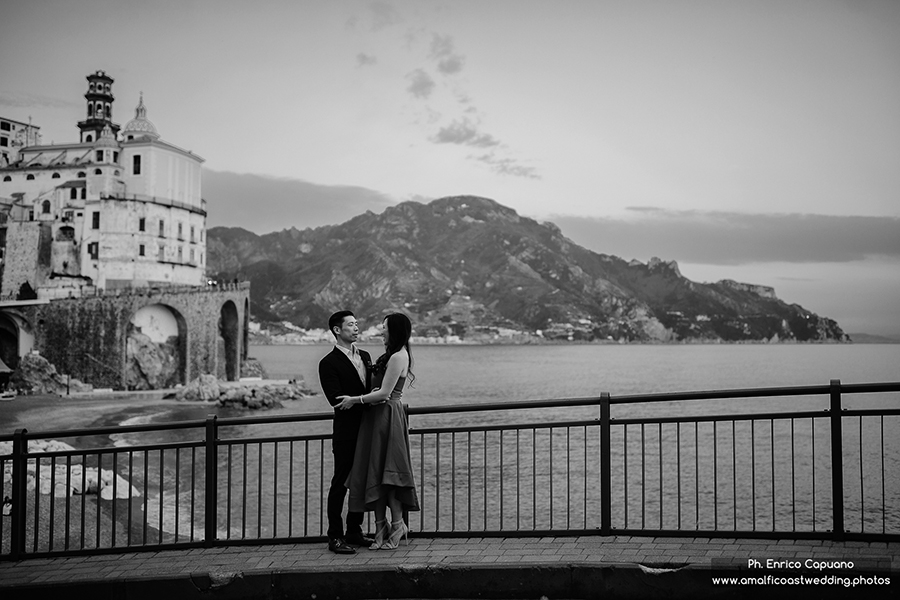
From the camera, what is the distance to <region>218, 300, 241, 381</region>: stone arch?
77.5 metres

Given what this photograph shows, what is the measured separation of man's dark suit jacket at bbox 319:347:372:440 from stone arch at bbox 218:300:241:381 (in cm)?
7156

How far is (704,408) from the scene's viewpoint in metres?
68.4

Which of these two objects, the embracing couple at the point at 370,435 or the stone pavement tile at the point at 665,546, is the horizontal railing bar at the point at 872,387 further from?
the embracing couple at the point at 370,435

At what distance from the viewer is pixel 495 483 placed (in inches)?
1140

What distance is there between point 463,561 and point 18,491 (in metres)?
4.45

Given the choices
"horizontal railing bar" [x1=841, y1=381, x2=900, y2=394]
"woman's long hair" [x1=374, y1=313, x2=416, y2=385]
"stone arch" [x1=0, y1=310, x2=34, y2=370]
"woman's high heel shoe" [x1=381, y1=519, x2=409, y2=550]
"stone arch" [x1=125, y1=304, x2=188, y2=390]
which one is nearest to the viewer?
"horizontal railing bar" [x1=841, y1=381, x2=900, y2=394]

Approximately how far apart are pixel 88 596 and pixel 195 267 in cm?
7374

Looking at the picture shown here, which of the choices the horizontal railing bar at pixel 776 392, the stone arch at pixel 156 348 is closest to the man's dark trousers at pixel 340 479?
the horizontal railing bar at pixel 776 392

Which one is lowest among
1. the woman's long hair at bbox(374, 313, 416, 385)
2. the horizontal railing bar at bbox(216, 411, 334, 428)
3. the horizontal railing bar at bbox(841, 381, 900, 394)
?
the horizontal railing bar at bbox(216, 411, 334, 428)

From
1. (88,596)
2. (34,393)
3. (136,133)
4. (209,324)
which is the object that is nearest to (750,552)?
(88,596)

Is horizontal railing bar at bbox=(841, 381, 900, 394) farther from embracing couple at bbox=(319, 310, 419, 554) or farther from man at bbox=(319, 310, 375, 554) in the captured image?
man at bbox=(319, 310, 375, 554)

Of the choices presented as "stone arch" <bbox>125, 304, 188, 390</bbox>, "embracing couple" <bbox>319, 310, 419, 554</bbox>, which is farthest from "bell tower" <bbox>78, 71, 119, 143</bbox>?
"embracing couple" <bbox>319, 310, 419, 554</bbox>

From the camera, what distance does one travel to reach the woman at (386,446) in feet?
25.0

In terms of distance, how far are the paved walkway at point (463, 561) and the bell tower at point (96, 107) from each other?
83.0 m
